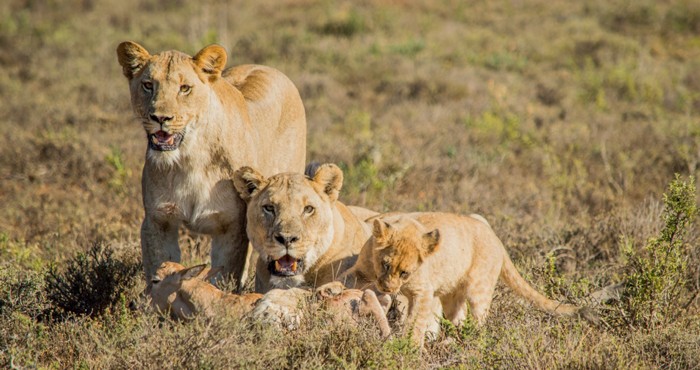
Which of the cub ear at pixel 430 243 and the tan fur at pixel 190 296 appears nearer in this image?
the tan fur at pixel 190 296

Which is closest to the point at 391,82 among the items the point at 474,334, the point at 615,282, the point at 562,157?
the point at 562,157

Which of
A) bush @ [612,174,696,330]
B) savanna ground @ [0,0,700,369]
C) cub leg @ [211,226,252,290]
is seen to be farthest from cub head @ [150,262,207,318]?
bush @ [612,174,696,330]

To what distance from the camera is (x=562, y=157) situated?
11211 mm

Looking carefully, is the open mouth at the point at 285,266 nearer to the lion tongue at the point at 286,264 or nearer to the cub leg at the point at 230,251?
the lion tongue at the point at 286,264

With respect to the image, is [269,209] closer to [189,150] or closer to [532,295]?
[189,150]

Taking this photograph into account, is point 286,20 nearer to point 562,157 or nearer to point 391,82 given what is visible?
point 391,82

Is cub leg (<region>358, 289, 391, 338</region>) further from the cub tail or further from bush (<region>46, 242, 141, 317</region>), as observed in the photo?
bush (<region>46, 242, 141, 317</region>)

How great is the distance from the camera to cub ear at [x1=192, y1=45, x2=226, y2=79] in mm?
5590

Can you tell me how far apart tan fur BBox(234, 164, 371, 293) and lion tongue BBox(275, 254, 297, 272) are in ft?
0.04

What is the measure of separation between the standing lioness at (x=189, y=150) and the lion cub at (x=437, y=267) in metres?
0.94

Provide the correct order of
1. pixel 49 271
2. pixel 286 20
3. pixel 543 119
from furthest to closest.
Answer: pixel 286 20
pixel 543 119
pixel 49 271

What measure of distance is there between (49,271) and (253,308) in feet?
6.44

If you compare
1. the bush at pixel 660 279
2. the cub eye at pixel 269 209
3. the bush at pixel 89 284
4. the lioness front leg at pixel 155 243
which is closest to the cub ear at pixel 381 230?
the cub eye at pixel 269 209

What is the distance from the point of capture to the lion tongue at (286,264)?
5156 mm
